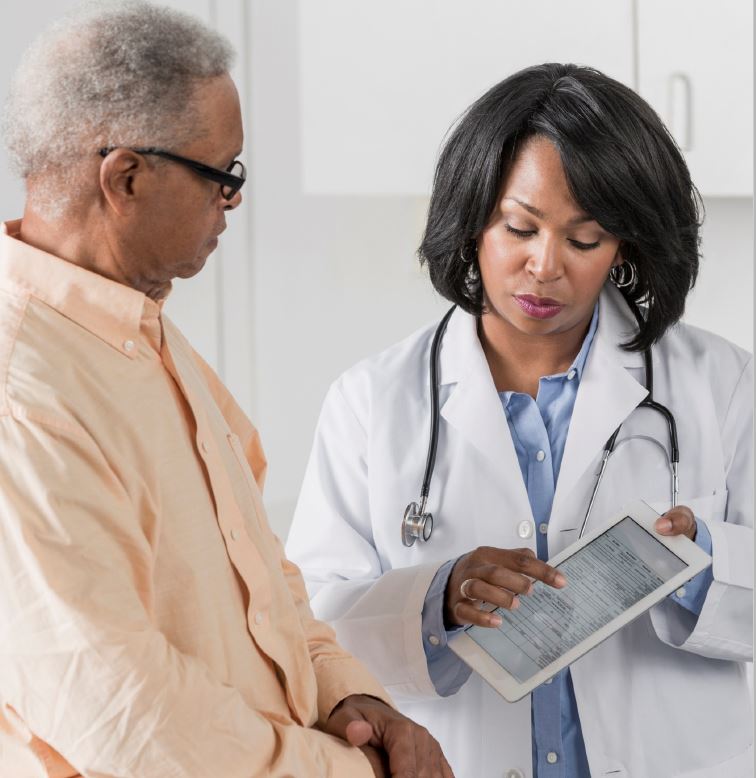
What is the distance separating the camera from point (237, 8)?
218 cm

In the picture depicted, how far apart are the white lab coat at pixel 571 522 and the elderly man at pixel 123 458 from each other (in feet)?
1.20

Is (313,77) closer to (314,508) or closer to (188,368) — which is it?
(314,508)

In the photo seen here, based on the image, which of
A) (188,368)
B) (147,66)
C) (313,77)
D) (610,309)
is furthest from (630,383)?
(313,77)

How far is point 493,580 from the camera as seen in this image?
1.14m

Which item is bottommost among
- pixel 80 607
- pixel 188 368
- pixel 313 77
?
pixel 80 607

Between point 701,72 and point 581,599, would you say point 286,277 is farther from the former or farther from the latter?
point 581,599

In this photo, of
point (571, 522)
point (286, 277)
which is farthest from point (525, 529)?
point (286, 277)

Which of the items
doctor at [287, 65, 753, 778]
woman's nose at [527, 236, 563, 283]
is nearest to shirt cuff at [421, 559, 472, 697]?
doctor at [287, 65, 753, 778]

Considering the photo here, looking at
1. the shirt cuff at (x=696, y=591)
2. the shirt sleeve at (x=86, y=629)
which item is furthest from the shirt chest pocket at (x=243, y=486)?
the shirt cuff at (x=696, y=591)

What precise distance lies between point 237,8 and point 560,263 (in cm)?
123

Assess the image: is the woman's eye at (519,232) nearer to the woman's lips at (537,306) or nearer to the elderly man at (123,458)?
the woman's lips at (537,306)

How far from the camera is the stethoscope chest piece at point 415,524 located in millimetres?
1277

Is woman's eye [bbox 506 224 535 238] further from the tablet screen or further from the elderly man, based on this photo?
the elderly man

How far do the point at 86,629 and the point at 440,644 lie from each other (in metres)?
0.56
